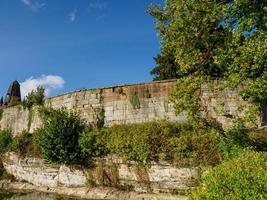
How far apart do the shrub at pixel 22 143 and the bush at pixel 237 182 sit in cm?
1491

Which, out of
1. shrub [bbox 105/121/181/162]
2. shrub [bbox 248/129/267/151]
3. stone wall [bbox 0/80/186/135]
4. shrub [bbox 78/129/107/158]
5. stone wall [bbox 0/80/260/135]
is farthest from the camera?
Result: stone wall [bbox 0/80/186/135]

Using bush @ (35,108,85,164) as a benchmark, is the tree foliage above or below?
above

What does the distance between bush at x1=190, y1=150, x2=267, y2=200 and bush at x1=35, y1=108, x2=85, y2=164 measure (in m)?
10.8

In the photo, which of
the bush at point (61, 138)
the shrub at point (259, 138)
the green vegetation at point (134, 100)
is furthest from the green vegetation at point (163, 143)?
the shrub at point (259, 138)

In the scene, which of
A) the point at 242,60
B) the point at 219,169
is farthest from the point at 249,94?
the point at 219,169

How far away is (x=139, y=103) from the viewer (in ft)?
63.3

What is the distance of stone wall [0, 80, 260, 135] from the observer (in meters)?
18.3

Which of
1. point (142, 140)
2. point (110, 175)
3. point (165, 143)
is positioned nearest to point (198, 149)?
point (165, 143)

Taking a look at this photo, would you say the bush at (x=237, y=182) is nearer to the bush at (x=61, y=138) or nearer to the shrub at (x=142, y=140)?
the shrub at (x=142, y=140)

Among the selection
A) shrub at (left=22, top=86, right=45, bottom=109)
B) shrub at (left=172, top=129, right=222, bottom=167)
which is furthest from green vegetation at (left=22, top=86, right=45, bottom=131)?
shrub at (left=172, top=129, right=222, bottom=167)

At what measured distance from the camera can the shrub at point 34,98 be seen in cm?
2284

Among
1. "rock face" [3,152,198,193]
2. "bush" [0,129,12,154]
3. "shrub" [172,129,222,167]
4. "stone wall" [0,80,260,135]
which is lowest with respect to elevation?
"rock face" [3,152,198,193]

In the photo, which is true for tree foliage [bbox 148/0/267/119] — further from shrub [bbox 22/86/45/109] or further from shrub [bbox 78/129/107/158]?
shrub [bbox 22/86/45/109]

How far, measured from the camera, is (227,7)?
1230 cm
